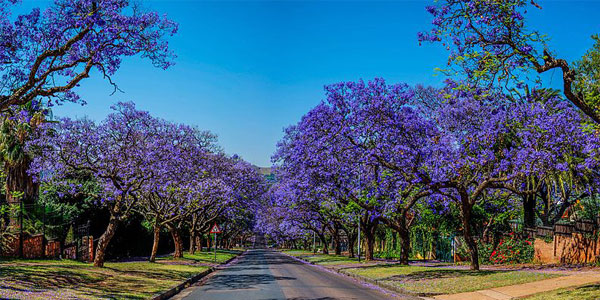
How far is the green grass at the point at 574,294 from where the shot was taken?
12.2m

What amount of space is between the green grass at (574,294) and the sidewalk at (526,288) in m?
0.59

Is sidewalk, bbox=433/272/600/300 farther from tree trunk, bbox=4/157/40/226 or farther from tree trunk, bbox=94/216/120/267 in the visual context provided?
tree trunk, bbox=4/157/40/226

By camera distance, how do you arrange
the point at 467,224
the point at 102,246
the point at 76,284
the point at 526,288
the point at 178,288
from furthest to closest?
the point at 102,246 < the point at 467,224 < the point at 178,288 < the point at 76,284 < the point at 526,288

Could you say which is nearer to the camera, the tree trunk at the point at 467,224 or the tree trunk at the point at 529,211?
the tree trunk at the point at 467,224

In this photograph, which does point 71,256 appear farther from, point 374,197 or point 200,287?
point 374,197

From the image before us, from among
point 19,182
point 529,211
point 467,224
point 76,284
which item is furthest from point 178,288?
point 529,211

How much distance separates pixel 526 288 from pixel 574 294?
236 cm

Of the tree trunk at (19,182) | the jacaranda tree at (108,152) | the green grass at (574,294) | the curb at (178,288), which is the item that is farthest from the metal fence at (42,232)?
the green grass at (574,294)

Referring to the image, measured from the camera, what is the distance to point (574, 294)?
41.7 ft

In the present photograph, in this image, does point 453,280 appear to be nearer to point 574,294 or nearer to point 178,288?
point 574,294

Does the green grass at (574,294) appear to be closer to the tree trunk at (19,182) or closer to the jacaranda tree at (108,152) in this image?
the jacaranda tree at (108,152)

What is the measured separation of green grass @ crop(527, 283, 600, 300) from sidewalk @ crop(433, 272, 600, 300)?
1.93 ft

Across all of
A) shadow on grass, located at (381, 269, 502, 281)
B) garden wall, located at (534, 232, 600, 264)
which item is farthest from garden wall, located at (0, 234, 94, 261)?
garden wall, located at (534, 232, 600, 264)

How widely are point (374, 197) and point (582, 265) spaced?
8.94 meters
